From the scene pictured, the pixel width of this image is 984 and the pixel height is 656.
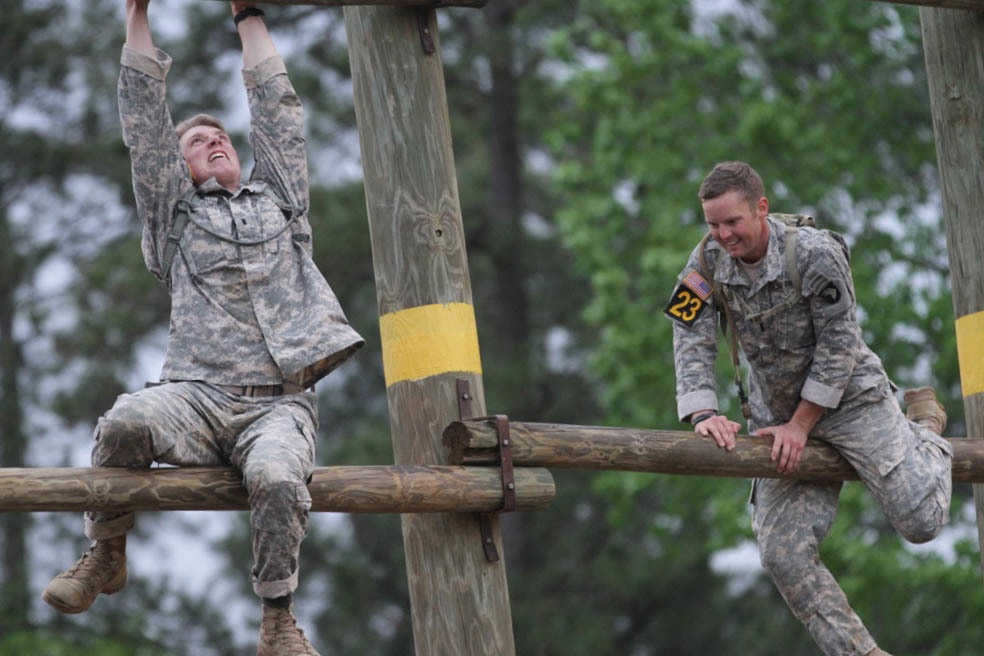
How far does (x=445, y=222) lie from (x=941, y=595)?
933cm

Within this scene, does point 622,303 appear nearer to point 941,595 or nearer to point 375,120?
point 941,595

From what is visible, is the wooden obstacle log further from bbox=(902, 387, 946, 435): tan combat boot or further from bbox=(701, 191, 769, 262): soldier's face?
bbox=(902, 387, 946, 435): tan combat boot

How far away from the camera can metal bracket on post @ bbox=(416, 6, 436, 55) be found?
640 cm

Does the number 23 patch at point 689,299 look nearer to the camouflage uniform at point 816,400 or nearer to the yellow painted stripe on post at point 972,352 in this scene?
the camouflage uniform at point 816,400

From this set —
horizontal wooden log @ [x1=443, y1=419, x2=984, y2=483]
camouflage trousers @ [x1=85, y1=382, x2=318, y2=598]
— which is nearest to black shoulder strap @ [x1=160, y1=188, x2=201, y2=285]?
camouflage trousers @ [x1=85, y1=382, x2=318, y2=598]

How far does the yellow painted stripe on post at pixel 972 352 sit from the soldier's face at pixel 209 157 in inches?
119

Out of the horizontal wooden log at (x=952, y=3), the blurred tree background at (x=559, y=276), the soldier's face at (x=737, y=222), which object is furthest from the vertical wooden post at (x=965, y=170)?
the blurred tree background at (x=559, y=276)

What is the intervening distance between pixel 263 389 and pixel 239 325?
0.21 meters

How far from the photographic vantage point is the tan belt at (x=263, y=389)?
559 centimetres

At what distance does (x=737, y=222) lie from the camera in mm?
6020

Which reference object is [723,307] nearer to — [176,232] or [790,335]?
[790,335]

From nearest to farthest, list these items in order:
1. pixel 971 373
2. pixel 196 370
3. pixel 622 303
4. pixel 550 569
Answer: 1. pixel 196 370
2. pixel 971 373
3. pixel 622 303
4. pixel 550 569

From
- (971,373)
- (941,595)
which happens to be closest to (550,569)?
(941,595)

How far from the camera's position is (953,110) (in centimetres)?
745
